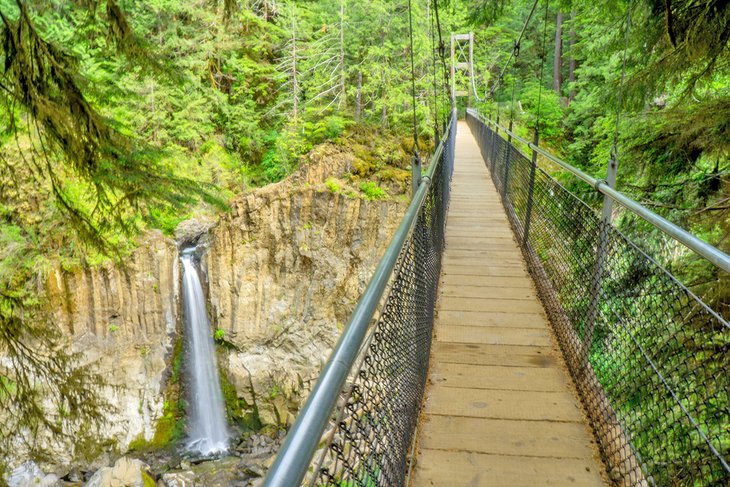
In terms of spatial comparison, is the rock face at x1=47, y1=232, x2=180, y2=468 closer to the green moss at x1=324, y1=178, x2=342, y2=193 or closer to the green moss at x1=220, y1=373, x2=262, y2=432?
the green moss at x1=220, y1=373, x2=262, y2=432

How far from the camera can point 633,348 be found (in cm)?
183

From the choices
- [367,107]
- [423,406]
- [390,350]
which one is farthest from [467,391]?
[367,107]

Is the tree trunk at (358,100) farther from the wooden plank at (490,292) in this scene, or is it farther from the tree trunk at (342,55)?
the wooden plank at (490,292)

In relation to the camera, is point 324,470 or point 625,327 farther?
point 625,327

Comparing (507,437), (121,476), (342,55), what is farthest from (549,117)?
(121,476)

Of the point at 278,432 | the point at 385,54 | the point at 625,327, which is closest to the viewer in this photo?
the point at 625,327

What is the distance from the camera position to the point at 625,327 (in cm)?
183

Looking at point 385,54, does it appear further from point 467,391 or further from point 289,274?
point 467,391

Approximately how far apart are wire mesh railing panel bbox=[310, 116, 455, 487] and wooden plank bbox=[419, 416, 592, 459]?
13cm

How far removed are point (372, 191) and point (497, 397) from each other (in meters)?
8.38

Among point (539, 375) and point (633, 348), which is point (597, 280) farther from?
point (539, 375)

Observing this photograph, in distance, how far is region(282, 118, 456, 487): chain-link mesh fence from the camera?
1.00 meters

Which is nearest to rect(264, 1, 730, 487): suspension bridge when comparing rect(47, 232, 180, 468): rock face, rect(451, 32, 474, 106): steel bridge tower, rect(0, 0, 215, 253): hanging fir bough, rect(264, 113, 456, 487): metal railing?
rect(264, 113, 456, 487): metal railing

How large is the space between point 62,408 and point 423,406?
2.41m
